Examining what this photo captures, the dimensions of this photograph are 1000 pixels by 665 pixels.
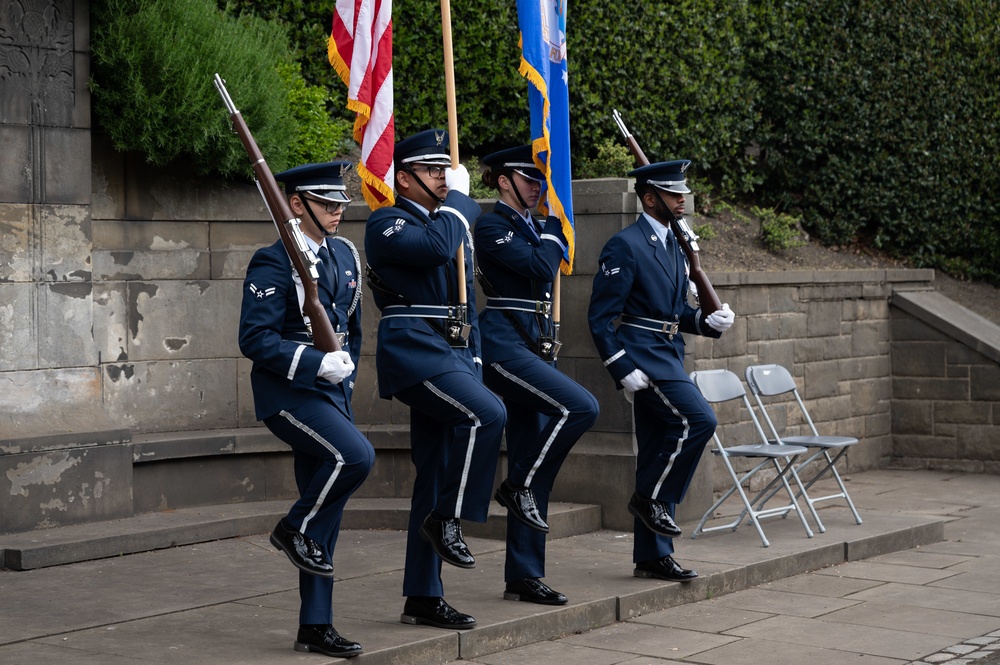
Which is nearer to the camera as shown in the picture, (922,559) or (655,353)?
(655,353)

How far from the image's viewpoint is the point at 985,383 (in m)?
12.4

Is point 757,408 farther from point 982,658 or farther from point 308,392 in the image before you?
point 308,392

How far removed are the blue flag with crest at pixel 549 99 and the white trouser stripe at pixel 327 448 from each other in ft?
6.46

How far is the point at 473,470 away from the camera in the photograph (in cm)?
630

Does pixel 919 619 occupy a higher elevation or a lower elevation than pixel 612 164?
lower

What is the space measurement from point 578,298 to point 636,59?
4124mm

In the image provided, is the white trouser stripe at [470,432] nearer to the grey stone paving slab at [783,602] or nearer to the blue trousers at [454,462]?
the blue trousers at [454,462]

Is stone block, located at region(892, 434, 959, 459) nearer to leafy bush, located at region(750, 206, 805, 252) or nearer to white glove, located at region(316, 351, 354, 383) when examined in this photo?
leafy bush, located at region(750, 206, 805, 252)

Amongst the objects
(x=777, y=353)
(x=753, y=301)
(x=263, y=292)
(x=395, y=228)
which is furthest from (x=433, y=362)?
(x=777, y=353)

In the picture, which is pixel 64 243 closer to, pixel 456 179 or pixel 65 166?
pixel 65 166

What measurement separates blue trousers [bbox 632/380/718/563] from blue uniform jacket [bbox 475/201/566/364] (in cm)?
69

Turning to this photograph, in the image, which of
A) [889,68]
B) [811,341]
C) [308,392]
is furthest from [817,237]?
[308,392]

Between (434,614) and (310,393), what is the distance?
4.00 feet

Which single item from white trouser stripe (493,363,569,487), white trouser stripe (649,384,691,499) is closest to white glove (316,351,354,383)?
white trouser stripe (493,363,569,487)
